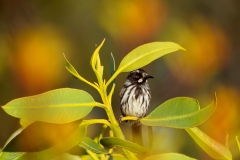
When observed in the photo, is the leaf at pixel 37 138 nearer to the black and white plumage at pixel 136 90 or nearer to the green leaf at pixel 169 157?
the green leaf at pixel 169 157

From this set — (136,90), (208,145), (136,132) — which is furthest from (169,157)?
(136,90)

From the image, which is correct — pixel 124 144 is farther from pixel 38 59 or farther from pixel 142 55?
pixel 38 59

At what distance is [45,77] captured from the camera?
2.20 ft

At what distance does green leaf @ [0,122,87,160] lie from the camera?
283mm

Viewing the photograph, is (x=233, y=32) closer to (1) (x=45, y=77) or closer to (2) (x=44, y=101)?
(1) (x=45, y=77)

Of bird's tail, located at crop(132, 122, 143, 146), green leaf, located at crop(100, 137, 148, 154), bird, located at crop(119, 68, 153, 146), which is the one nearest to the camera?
green leaf, located at crop(100, 137, 148, 154)

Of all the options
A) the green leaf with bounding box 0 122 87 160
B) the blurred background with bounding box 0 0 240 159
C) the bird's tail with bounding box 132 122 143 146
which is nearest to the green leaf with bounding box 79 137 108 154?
the green leaf with bounding box 0 122 87 160

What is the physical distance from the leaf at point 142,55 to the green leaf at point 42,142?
64 millimetres

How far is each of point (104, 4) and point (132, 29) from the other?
70 mm

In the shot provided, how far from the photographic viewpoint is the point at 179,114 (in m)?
0.30

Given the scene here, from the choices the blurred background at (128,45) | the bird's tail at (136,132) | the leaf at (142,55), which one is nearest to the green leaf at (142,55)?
the leaf at (142,55)

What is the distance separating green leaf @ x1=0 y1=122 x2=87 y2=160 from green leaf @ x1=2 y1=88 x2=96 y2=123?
0.03 feet

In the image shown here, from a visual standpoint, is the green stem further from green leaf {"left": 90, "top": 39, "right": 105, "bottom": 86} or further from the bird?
the bird

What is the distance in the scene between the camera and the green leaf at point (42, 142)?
28 centimetres
